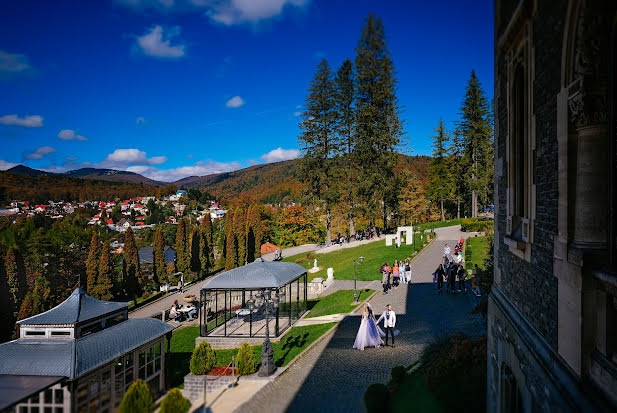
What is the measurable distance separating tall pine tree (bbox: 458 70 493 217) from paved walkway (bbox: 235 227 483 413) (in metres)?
28.6

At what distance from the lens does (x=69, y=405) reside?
31.7 feet

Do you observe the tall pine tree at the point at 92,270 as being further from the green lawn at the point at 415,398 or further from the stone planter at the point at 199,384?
the green lawn at the point at 415,398

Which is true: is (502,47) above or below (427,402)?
above

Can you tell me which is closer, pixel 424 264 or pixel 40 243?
pixel 424 264

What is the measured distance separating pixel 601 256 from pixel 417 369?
847 cm

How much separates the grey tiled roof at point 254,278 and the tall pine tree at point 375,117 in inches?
808

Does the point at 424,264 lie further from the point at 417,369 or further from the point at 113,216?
the point at 113,216

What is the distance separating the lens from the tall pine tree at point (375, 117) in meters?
37.4

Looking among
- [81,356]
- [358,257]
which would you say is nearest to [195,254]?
[358,257]

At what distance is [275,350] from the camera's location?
15.6 m

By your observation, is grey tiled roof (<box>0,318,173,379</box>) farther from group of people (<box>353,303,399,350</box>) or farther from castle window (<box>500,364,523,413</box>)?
castle window (<box>500,364,523,413</box>)

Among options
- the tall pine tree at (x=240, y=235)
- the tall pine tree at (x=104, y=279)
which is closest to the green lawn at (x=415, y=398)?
the tall pine tree at (x=104, y=279)

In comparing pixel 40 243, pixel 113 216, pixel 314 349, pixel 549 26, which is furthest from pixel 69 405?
→ pixel 113 216

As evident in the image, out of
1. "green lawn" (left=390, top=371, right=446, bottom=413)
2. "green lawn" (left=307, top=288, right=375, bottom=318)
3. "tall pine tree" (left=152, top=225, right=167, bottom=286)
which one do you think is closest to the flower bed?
"green lawn" (left=390, top=371, right=446, bottom=413)
